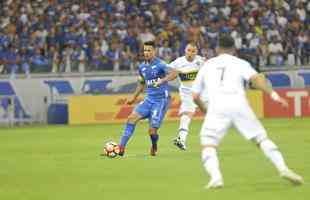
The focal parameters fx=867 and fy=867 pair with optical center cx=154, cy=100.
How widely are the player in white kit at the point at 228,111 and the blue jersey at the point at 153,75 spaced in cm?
575

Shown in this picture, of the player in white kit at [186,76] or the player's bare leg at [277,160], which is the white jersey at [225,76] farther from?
the player in white kit at [186,76]

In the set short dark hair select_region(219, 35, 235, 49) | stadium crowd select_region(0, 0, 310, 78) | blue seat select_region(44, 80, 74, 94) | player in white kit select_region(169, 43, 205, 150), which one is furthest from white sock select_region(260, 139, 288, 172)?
blue seat select_region(44, 80, 74, 94)

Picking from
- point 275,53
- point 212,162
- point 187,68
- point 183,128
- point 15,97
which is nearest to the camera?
point 212,162

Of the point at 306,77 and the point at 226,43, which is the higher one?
the point at 226,43

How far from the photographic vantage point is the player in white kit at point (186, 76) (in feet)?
65.1

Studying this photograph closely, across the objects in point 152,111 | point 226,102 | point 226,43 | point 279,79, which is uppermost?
point 226,43

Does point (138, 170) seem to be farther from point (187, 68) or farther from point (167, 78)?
point (187, 68)

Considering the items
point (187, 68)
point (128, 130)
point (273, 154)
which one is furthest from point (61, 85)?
point (273, 154)

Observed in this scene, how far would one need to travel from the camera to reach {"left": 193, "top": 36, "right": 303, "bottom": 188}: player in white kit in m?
12.0

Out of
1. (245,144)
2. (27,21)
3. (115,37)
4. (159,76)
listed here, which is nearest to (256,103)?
(115,37)

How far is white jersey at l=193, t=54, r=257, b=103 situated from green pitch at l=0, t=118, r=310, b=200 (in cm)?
136

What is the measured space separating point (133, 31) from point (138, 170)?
19668 mm

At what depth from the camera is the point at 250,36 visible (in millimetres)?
34812

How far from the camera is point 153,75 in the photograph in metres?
18.1
